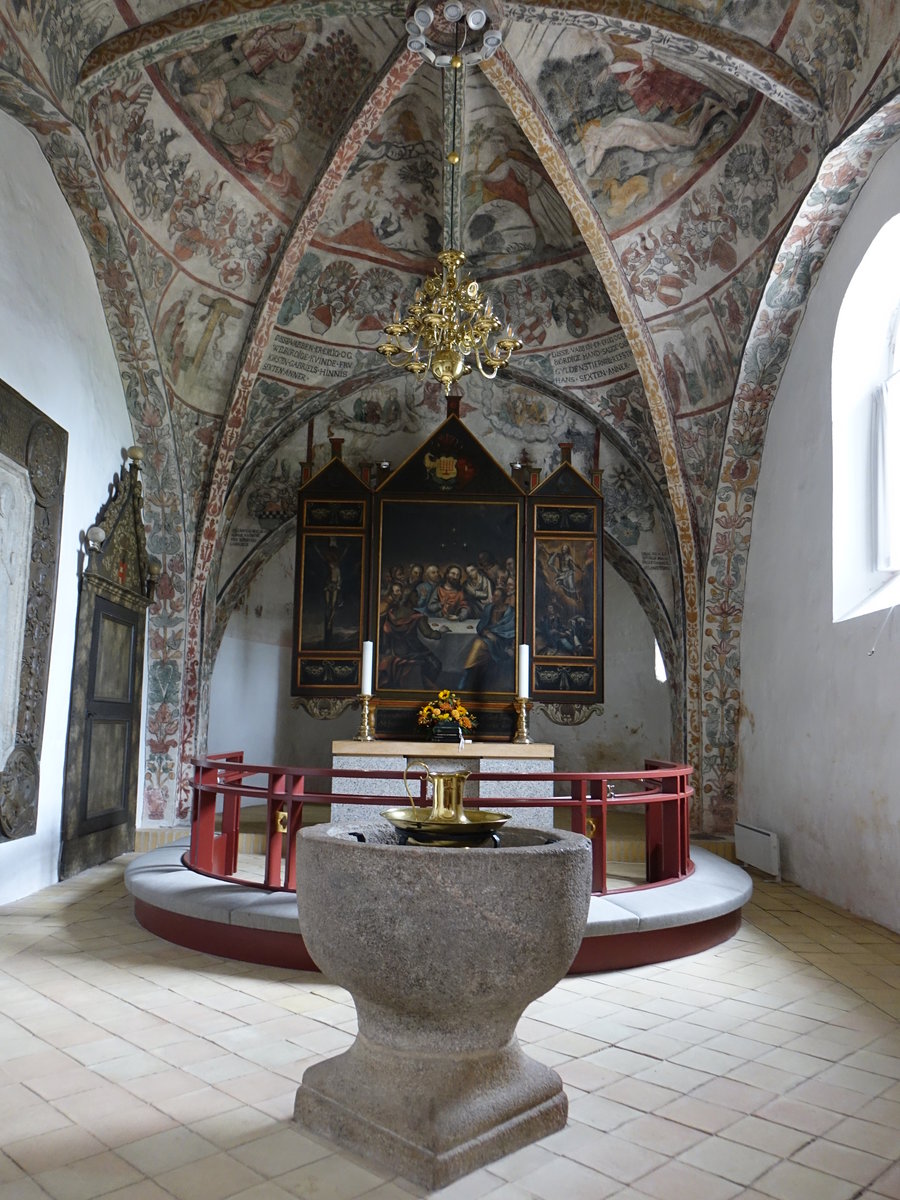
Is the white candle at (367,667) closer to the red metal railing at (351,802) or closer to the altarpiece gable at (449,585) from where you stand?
the altarpiece gable at (449,585)

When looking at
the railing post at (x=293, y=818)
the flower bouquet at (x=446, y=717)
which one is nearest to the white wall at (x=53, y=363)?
the railing post at (x=293, y=818)

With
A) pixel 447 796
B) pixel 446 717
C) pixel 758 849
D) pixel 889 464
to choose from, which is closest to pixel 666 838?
pixel 758 849

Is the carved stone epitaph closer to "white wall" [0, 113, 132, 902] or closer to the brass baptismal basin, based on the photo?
"white wall" [0, 113, 132, 902]

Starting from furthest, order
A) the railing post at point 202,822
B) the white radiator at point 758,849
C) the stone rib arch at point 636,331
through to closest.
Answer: the white radiator at point 758,849, the stone rib arch at point 636,331, the railing post at point 202,822

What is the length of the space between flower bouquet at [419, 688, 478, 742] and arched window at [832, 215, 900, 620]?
4.21 meters

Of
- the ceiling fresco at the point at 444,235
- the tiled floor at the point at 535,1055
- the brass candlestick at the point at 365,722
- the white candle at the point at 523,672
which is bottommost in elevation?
the tiled floor at the point at 535,1055

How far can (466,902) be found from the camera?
3.08 metres

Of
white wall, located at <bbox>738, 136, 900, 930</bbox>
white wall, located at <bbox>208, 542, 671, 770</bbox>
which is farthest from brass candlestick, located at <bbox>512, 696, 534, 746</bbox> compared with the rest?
white wall, located at <bbox>208, 542, 671, 770</bbox>

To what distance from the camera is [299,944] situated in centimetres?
546

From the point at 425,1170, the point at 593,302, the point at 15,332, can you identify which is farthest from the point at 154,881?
the point at 593,302

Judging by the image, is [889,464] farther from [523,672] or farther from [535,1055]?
[535,1055]

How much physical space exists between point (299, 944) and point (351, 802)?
89 centimetres

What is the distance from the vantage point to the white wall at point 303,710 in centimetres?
1438

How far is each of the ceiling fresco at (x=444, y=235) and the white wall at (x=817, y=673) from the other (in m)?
0.44
